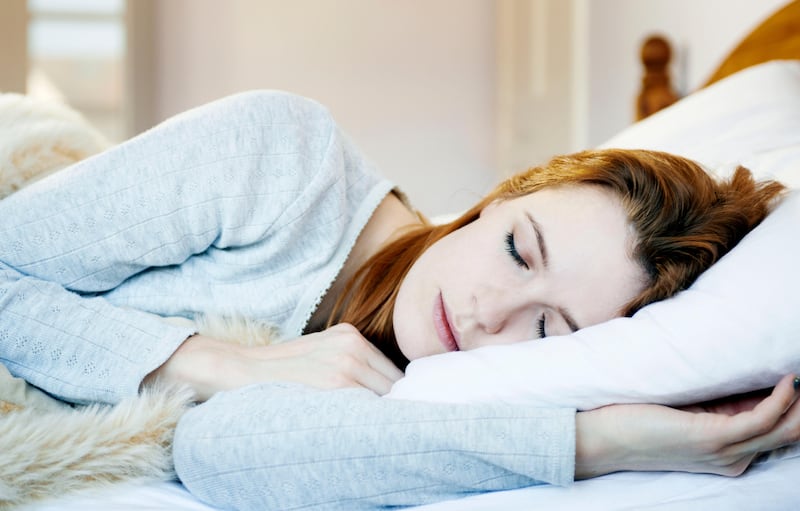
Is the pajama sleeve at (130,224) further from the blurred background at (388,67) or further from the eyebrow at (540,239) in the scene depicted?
the blurred background at (388,67)

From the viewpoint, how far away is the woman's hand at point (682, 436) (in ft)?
2.80

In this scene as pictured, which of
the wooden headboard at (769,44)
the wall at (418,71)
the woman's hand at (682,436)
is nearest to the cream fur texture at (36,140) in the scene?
the woman's hand at (682,436)

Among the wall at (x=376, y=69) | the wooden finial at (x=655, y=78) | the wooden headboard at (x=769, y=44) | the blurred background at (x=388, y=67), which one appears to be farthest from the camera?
the wall at (x=376, y=69)

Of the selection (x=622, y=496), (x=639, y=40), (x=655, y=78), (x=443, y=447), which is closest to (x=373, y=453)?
(x=443, y=447)

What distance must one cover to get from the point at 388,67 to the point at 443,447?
400 centimetres

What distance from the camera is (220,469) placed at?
893 mm

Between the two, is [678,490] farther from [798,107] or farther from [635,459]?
[798,107]

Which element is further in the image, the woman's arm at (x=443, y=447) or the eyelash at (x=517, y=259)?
the eyelash at (x=517, y=259)

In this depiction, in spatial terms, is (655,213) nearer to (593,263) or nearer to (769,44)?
(593,263)

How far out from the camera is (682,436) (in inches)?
33.8

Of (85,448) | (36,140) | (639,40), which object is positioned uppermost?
(639,40)

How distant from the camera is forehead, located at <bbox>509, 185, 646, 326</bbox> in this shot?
3.42 ft

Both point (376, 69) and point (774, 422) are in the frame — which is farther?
point (376, 69)

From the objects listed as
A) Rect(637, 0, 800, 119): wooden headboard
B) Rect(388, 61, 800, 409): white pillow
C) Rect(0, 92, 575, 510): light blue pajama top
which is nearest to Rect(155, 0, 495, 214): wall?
Rect(637, 0, 800, 119): wooden headboard
